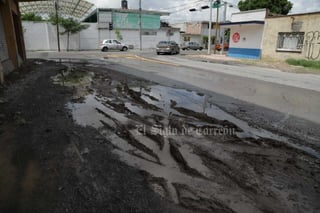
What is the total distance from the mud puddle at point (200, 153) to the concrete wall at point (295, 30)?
16903 millimetres

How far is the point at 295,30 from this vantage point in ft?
68.2

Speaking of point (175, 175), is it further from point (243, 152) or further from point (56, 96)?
point (56, 96)

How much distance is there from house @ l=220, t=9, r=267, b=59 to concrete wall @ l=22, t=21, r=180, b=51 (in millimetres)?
20011

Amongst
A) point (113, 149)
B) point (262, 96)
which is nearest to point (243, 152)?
point (113, 149)

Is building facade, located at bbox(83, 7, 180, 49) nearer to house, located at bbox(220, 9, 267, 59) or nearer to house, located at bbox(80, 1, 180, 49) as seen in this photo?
house, located at bbox(80, 1, 180, 49)

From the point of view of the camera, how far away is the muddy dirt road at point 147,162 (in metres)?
2.96

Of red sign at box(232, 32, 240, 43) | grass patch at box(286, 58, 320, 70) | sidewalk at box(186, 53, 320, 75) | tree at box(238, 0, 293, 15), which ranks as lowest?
sidewalk at box(186, 53, 320, 75)

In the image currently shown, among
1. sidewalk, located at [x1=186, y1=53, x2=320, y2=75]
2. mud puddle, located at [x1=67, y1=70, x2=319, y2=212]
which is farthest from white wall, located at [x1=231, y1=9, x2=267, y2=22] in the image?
mud puddle, located at [x1=67, y1=70, x2=319, y2=212]

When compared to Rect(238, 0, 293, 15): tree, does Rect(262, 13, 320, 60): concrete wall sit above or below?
below

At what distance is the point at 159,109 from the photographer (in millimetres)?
6898

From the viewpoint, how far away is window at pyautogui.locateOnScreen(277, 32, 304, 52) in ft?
68.0

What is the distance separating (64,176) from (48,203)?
595 millimetres

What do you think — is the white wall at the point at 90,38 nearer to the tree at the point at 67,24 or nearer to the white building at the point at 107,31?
the white building at the point at 107,31

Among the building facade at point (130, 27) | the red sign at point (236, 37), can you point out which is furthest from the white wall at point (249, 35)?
the building facade at point (130, 27)
